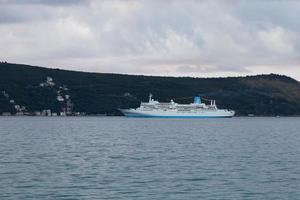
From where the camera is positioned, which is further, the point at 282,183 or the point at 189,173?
the point at 189,173

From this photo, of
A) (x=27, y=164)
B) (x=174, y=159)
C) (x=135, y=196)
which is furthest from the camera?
(x=174, y=159)

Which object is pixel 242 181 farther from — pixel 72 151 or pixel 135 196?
pixel 72 151

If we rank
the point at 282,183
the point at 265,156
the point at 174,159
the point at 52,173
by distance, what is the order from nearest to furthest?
the point at 282,183
the point at 52,173
the point at 174,159
the point at 265,156

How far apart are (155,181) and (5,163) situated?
14986mm

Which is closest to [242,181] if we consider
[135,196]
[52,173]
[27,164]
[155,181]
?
[155,181]

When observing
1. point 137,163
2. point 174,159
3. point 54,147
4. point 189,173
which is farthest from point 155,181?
point 54,147

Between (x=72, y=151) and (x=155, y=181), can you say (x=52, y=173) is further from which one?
(x=72, y=151)

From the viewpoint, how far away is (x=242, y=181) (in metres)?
45.7

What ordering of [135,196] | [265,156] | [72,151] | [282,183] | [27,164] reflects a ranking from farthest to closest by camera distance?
1. [72,151]
2. [265,156]
3. [27,164]
4. [282,183]
5. [135,196]

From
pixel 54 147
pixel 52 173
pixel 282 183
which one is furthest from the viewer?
pixel 54 147

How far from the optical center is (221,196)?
131ft

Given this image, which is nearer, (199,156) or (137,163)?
(137,163)

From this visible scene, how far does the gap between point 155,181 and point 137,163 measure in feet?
39.5

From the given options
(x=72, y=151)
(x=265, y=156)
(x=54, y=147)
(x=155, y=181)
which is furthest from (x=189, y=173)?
(x=54, y=147)
